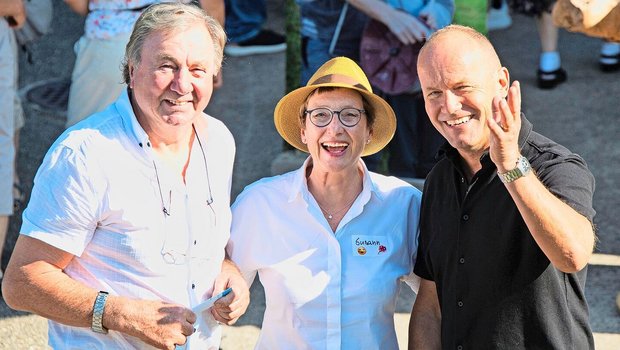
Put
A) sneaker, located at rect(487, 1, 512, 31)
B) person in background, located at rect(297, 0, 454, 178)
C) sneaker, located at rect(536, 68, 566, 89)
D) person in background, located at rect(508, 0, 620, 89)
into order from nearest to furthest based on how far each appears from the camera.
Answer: person in background, located at rect(297, 0, 454, 178) → person in background, located at rect(508, 0, 620, 89) → sneaker, located at rect(536, 68, 566, 89) → sneaker, located at rect(487, 1, 512, 31)

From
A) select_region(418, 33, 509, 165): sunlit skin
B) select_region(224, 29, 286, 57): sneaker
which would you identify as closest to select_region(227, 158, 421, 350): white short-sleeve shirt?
select_region(418, 33, 509, 165): sunlit skin

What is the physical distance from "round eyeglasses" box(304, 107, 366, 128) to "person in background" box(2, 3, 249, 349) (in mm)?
405

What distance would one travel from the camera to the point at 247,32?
9.30 meters

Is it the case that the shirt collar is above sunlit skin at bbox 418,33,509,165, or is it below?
below

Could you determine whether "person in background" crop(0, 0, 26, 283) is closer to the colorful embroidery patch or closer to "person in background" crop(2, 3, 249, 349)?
"person in background" crop(2, 3, 249, 349)

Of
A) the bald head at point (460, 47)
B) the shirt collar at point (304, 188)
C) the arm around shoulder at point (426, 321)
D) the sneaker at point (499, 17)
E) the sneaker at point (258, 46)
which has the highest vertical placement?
the bald head at point (460, 47)

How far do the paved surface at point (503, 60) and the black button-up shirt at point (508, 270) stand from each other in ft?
6.94

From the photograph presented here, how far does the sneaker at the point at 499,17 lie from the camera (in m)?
10.1

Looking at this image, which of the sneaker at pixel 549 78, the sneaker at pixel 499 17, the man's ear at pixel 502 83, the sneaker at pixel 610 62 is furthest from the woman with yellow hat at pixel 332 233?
the sneaker at pixel 499 17

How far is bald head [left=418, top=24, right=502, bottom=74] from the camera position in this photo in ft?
11.1

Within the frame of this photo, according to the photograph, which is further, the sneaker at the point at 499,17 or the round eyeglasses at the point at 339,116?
the sneaker at the point at 499,17

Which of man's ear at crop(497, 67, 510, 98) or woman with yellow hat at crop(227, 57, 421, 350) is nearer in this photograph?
man's ear at crop(497, 67, 510, 98)

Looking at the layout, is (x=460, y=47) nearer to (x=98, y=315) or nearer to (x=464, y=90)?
(x=464, y=90)

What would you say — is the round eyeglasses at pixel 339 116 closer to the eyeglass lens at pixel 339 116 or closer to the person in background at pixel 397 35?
the eyeglass lens at pixel 339 116
